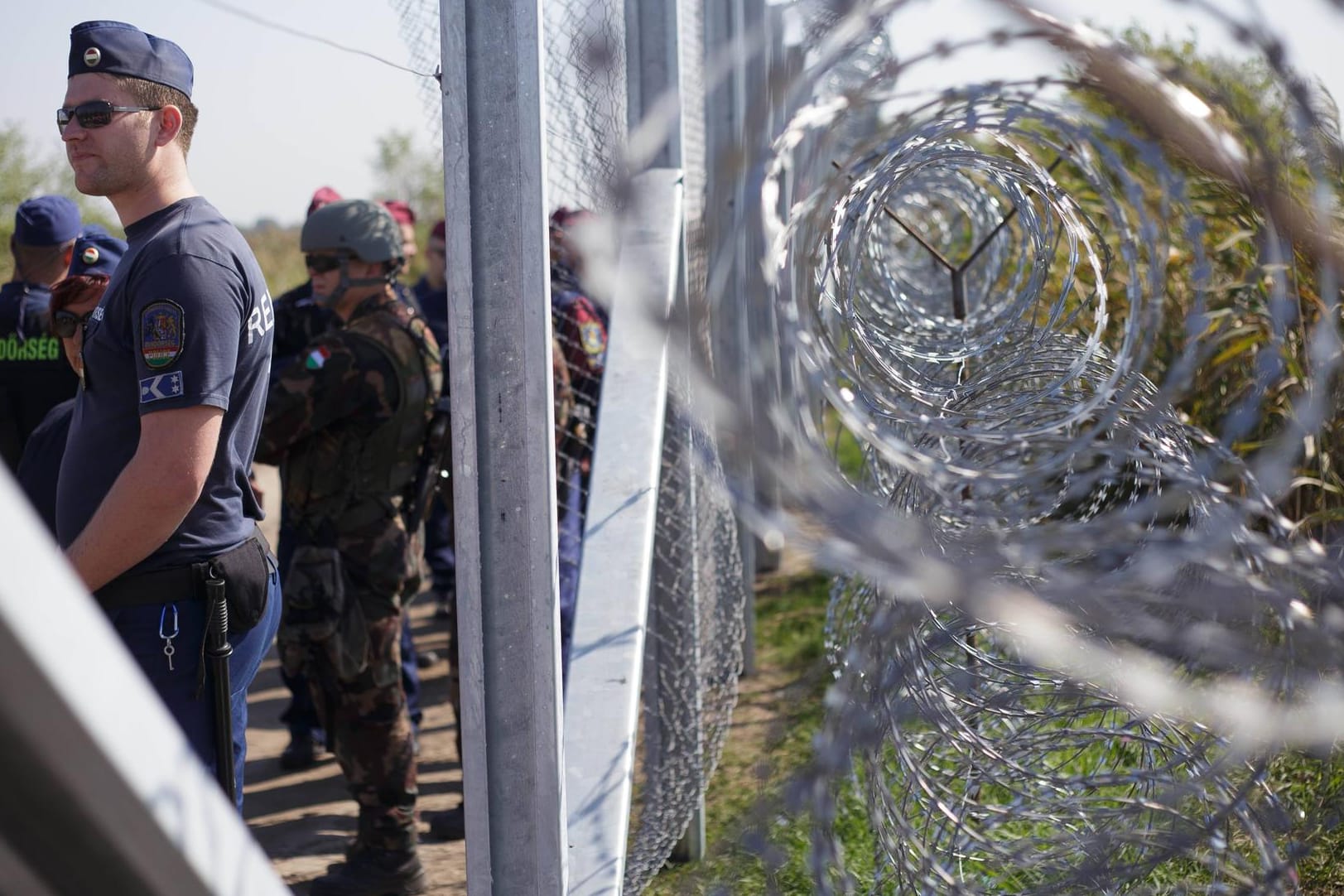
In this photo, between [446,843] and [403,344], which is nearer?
[403,344]

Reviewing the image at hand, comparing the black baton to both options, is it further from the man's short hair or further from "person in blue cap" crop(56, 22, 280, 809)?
the man's short hair

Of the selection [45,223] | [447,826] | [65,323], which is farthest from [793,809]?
[45,223]

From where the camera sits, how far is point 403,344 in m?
4.08

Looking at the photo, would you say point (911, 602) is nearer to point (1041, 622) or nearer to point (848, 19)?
point (1041, 622)

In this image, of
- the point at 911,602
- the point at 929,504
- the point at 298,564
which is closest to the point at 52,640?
the point at 911,602

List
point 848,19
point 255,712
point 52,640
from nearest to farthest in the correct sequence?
1. point 52,640
2. point 848,19
3. point 255,712

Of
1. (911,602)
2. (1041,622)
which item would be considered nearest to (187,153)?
(911,602)

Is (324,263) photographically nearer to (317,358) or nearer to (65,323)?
(317,358)

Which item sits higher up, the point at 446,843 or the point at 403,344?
the point at 403,344

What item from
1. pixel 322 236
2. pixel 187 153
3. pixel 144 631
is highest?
pixel 187 153

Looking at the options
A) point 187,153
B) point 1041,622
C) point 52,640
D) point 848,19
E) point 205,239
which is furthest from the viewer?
point 187,153

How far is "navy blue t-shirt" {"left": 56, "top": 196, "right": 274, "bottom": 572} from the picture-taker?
2.27 m

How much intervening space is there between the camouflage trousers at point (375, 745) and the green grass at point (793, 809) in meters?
0.83

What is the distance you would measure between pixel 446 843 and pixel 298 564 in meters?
1.19
